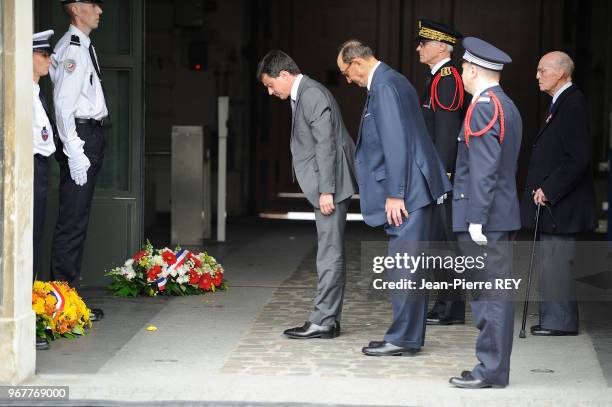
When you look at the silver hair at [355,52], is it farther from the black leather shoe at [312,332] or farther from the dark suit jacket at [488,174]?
the black leather shoe at [312,332]

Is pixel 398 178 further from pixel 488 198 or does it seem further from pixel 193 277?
pixel 193 277

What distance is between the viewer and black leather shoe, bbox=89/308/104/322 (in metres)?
8.56

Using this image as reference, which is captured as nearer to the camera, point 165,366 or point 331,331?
point 165,366

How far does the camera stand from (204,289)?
32.6ft

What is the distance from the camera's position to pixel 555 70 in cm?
810

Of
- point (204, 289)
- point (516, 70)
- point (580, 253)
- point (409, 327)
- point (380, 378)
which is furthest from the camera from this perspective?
point (516, 70)

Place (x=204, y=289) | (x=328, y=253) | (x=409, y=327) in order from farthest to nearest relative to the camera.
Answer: (x=204, y=289) → (x=328, y=253) → (x=409, y=327)

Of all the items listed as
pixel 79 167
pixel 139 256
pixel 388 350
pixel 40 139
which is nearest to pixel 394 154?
pixel 388 350

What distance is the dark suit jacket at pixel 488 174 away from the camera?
6.39 meters

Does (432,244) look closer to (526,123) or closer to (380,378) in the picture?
(380,378)

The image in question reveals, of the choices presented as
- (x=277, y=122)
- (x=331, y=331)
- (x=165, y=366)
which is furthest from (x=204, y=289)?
(x=277, y=122)

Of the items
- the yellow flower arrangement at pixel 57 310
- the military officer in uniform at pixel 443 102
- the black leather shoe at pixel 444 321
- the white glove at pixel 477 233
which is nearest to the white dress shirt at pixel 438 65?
the military officer in uniform at pixel 443 102

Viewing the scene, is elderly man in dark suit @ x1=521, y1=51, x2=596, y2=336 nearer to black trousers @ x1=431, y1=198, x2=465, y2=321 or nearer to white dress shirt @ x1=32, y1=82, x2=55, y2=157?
black trousers @ x1=431, y1=198, x2=465, y2=321

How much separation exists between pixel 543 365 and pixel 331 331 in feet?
4.65
